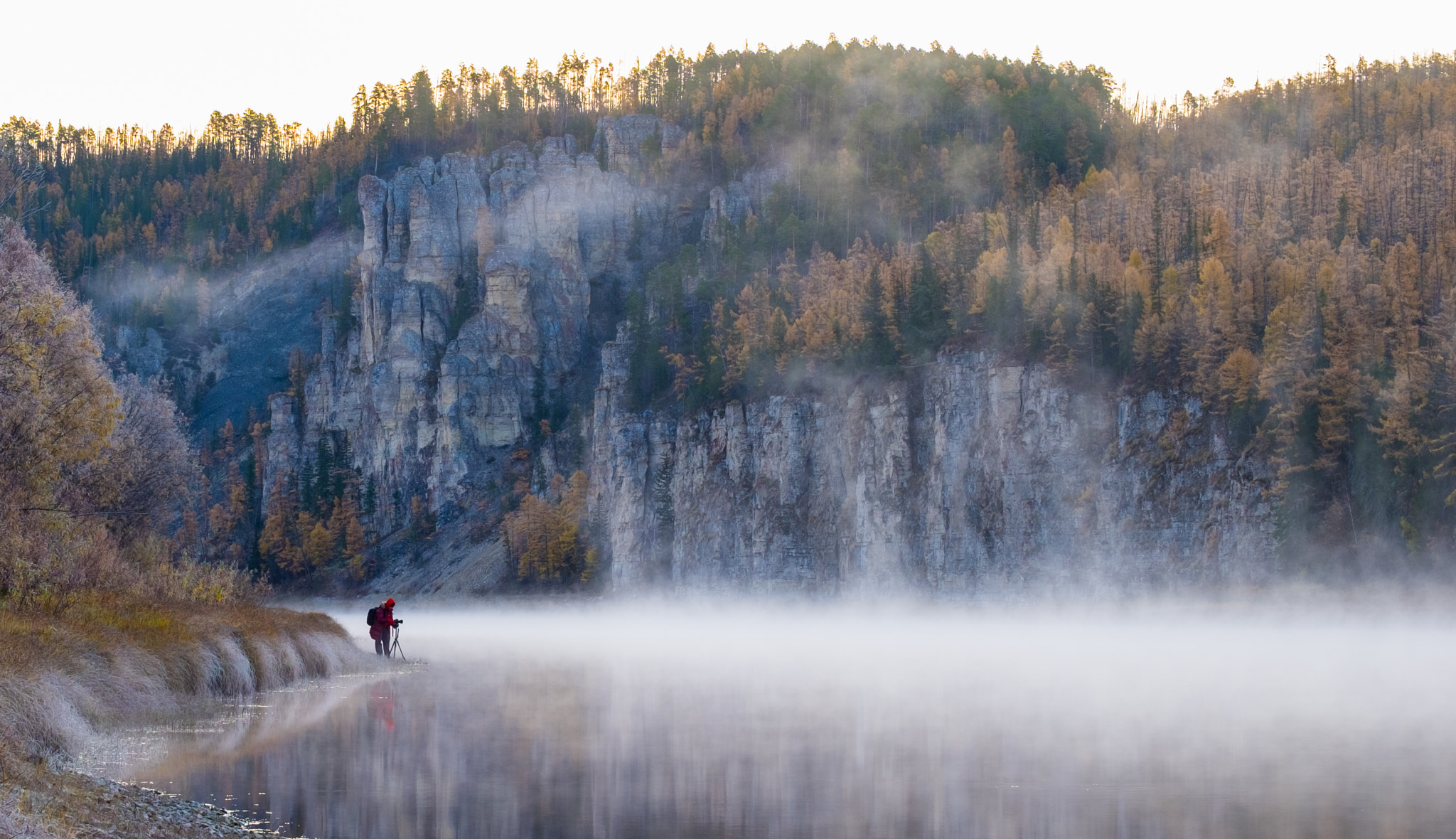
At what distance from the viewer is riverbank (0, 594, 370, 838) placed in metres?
16.1

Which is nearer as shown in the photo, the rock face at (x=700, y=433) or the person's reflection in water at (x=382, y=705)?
the person's reflection in water at (x=382, y=705)

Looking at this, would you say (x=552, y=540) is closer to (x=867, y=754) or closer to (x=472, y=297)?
(x=472, y=297)

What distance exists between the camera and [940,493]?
10219cm

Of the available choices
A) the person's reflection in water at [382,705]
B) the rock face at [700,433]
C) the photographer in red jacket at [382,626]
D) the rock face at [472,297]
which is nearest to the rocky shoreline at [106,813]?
the person's reflection in water at [382,705]

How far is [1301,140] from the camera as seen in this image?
487 feet

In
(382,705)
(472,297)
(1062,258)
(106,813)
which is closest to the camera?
(106,813)

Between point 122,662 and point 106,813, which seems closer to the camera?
point 106,813

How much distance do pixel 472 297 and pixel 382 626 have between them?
384ft

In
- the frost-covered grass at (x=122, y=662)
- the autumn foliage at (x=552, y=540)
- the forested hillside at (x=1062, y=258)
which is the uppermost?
the forested hillside at (x=1062, y=258)

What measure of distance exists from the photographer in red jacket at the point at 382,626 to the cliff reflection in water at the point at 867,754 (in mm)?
1777

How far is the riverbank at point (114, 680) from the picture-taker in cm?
1612

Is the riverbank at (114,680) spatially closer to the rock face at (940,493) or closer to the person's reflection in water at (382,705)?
the person's reflection in water at (382,705)

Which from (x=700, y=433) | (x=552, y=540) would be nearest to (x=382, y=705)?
(x=700, y=433)

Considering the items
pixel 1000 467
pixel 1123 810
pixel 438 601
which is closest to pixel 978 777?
pixel 1123 810
